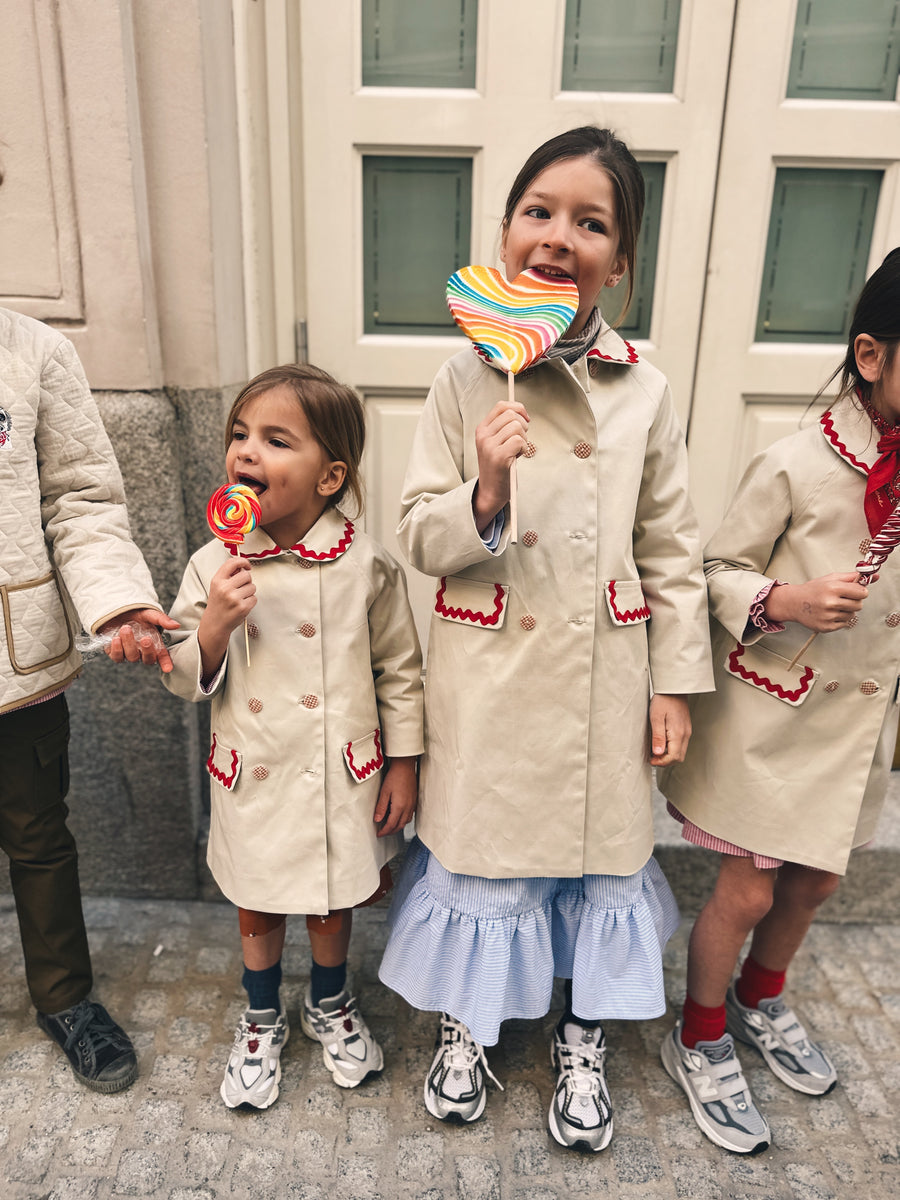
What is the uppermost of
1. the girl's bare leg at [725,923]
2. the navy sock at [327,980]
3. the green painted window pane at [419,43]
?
the green painted window pane at [419,43]

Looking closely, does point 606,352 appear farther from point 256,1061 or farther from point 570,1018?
point 256,1061

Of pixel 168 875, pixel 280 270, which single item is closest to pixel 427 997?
pixel 168 875

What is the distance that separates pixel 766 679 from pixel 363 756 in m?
0.84

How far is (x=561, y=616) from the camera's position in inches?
65.7

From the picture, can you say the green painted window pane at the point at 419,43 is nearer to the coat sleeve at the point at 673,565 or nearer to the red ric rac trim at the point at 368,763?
the coat sleeve at the point at 673,565

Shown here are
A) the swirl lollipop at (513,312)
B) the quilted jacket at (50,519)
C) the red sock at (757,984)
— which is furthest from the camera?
the red sock at (757,984)

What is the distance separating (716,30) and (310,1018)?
9.07ft

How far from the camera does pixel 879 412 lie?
1661 millimetres

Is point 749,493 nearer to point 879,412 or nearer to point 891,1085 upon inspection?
point 879,412

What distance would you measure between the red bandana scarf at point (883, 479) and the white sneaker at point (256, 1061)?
5.49ft

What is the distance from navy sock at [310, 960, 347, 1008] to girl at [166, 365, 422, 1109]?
0.24 metres

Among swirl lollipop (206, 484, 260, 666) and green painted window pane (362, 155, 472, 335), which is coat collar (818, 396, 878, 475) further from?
green painted window pane (362, 155, 472, 335)

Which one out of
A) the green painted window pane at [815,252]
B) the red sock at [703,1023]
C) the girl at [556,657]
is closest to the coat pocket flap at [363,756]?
the girl at [556,657]

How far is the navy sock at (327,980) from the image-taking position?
80.7 inches
